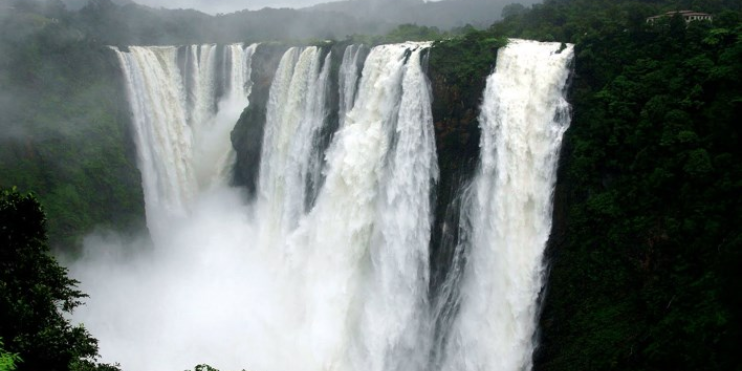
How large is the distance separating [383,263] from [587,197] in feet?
25.3

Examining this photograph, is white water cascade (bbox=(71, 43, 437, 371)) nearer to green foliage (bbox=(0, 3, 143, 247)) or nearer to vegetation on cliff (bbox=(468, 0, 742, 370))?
green foliage (bbox=(0, 3, 143, 247))

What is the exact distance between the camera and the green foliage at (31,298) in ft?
29.0

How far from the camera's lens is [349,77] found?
24812 mm

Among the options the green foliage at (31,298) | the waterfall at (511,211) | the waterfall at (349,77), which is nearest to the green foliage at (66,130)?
the waterfall at (349,77)

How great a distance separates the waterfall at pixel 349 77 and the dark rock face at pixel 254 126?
6852 mm

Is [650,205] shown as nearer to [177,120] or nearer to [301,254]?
[301,254]

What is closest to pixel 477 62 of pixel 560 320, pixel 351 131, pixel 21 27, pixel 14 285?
pixel 351 131

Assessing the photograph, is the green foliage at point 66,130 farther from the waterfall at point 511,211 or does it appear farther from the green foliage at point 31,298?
the waterfall at point 511,211

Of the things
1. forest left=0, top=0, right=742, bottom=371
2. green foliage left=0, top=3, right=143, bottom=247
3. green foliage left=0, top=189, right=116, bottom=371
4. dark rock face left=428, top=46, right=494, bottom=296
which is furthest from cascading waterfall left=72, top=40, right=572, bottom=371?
green foliage left=0, top=189, right=116, bottom=371

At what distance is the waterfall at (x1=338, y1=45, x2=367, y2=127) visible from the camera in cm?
2447

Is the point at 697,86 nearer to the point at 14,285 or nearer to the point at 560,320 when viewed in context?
the point at 560,320

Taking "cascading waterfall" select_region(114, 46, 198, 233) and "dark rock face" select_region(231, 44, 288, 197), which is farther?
"dark rock face" select_region(231, 44, 288, 197)

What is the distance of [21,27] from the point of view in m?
30.2

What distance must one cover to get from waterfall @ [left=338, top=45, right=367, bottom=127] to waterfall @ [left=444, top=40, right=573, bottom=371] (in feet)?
24.5
